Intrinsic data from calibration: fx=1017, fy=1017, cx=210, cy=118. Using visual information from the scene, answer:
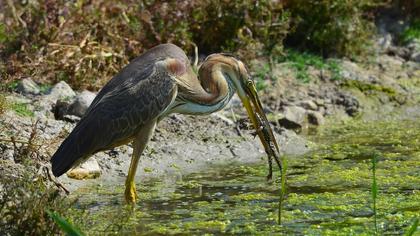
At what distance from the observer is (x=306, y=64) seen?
489 inches

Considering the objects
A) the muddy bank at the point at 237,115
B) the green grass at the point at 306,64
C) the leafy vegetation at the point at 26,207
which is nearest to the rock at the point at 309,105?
the muddy bank at the point at 237,115

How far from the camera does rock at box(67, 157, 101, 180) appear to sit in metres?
8.65

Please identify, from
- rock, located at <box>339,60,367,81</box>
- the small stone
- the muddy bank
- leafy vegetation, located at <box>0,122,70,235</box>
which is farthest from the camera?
rock, located at <box>339,60,367,81</box>

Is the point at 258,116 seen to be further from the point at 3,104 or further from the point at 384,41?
the point at 384,41

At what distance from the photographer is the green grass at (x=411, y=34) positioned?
13.6m

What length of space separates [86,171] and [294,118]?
3041 millimetres

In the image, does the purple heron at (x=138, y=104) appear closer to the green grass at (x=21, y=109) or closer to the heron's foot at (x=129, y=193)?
the heron's foot at (x=129, y=193)

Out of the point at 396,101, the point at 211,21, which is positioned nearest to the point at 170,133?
the point at 211,21

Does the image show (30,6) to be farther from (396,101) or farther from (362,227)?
(362,227)

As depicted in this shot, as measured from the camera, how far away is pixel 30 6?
10.7 meters

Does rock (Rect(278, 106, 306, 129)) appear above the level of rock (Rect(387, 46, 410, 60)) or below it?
below

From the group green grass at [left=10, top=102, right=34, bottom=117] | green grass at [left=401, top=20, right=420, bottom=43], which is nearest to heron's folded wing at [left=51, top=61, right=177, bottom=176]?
green grass at [left=10, top=102, right=34, bottom=117]

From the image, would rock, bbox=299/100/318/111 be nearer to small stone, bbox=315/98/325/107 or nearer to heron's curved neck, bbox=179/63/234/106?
small stone, bbox=315/98/325/107

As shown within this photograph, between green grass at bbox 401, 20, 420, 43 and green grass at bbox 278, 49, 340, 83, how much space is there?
1490 mm
